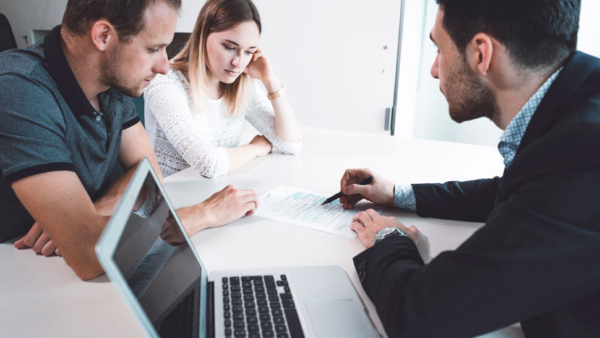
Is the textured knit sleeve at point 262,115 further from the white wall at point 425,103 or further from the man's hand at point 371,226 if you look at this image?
the white wall at point 425,103

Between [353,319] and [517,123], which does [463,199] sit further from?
[353,319]

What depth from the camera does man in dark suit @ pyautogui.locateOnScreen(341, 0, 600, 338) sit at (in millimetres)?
484

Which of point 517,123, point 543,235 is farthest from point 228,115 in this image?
point 543,235

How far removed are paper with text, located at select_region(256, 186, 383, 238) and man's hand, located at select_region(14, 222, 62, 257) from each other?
45 cm

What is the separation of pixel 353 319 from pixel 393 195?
1.59ft

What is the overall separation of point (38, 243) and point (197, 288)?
0.43 meters

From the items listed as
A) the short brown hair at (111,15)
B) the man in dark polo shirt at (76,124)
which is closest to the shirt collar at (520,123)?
the man in dark polo shirt at (76,124)

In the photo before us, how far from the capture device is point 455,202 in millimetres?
986

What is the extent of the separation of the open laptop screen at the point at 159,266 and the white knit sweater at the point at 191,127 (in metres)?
0.66

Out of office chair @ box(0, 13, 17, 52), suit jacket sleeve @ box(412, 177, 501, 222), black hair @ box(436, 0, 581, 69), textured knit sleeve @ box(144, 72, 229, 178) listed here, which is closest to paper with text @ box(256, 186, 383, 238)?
suit jacket sleeve @ box(412, 177, 501, 222)

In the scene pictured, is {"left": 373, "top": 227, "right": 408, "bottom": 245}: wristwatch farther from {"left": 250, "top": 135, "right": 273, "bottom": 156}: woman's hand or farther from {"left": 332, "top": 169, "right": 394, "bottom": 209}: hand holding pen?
{"left": 250, "top": 135, "right": 273, "bottom": 156}: woman's hand

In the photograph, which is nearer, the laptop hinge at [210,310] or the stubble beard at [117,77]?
the laptop hinge at [210,310]

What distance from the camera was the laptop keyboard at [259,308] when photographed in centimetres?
58

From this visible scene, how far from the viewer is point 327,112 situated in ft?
9.84
